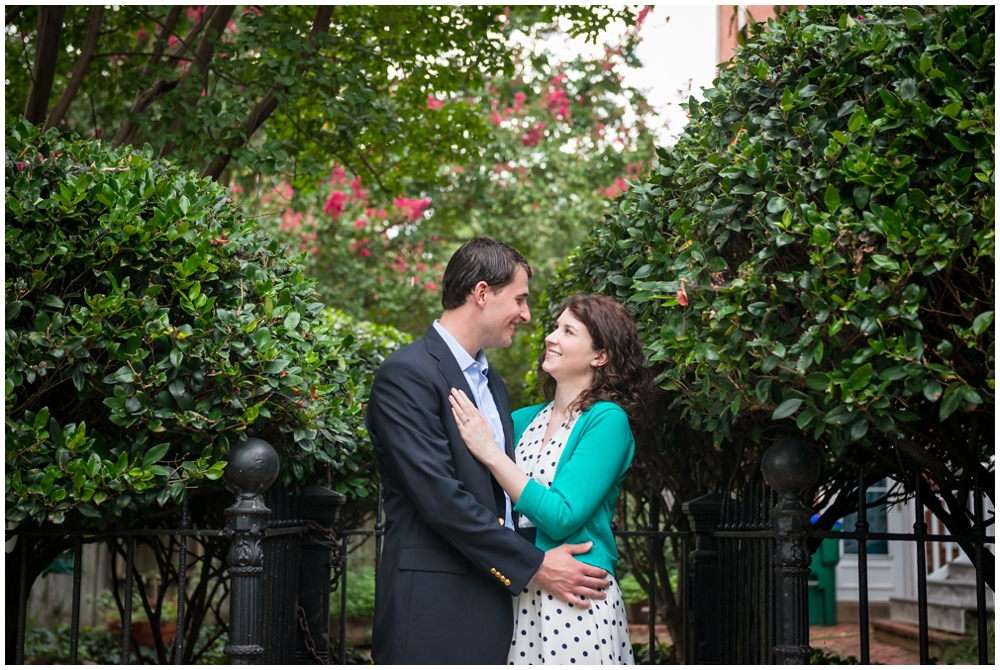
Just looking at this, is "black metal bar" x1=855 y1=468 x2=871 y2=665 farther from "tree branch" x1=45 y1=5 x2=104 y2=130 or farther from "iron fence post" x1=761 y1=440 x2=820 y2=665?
"tree branch" x1=45 y1=5 x2=104 y2=130

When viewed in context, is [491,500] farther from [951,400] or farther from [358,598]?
[358,598]

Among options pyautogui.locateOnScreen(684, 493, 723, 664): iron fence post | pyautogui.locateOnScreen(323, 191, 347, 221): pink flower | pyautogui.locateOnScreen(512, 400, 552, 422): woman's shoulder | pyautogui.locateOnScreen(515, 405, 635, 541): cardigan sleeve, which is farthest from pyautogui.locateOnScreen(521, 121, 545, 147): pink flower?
pyautogui.locateOnScreen(515, 405, 635, 541): cardigan sleeve

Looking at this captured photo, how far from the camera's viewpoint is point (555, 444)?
3.16 m

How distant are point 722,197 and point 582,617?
1489 millimetres

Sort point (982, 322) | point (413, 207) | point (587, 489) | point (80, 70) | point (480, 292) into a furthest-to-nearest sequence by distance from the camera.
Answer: point (413, 207) < point (80, 70) < point (480, 292) < point (587, 489) < point (982, 322)

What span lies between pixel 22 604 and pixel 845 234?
134 inches

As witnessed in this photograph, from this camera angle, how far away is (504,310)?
3.22 metres

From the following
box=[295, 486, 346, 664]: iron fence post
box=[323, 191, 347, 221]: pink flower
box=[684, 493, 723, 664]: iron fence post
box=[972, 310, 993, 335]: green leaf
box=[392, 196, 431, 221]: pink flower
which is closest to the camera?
box=[972, 310, 993, 335]: green leaf

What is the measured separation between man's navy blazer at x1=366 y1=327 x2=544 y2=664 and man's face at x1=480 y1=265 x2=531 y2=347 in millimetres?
260

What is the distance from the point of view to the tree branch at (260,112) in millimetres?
5832

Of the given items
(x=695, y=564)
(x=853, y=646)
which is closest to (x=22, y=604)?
(x=695, y=564)

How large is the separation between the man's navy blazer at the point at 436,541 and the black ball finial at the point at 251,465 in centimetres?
43

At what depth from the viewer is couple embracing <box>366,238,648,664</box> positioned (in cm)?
286

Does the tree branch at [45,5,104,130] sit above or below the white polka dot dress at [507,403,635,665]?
above
